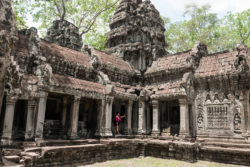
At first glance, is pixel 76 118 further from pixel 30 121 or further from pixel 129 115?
pixel 129 115

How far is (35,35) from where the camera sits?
10625 millimetres

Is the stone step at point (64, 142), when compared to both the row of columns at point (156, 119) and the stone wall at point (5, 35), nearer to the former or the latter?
the row of columns at point (156, 119)

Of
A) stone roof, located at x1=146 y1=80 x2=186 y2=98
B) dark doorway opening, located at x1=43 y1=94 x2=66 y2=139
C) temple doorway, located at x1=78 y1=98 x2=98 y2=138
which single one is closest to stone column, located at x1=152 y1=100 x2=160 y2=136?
stone roof, located at x1=146 y1=80 x2=186 y2=98

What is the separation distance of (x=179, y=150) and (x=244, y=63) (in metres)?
5.76

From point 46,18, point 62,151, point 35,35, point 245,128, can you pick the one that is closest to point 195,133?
point 245,128

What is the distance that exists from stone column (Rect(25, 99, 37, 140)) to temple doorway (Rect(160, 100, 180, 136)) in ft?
26.1

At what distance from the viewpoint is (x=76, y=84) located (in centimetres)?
1077

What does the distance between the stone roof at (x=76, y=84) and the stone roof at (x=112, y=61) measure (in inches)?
73.6

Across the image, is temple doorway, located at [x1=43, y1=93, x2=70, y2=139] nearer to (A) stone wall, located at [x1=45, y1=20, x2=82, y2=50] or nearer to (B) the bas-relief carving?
(B) the bas-relief carving

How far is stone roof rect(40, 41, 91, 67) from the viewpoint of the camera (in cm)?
1118

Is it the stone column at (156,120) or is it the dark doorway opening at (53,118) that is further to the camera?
the stone column at (156,120)

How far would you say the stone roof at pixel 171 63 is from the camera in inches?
519

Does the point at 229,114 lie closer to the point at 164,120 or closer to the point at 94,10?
the point at 164,120

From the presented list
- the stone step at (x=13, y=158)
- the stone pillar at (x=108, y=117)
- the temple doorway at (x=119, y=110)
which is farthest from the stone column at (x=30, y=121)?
the temple doorway at (x=119, y=110)
